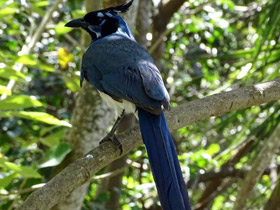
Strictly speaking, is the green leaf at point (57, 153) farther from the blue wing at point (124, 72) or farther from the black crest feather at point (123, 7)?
the black crest feather at point (123, 7)

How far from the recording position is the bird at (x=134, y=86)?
2.24 meters

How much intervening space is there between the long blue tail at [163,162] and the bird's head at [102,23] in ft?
2.91

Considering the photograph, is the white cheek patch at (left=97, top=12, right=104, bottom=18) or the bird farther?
the white cheek patch at (left=97, top=12, right=104, bottom=18)

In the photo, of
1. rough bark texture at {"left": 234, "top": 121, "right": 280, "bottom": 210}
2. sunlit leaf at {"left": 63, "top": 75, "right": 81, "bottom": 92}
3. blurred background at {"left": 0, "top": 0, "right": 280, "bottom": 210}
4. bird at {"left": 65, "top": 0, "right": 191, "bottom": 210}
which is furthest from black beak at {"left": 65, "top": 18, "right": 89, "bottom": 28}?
rough bark texture at {"left": 234, "top": 121, "right": 280, "bottom": 210}

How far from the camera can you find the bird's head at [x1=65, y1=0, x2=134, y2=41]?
329 centimetres

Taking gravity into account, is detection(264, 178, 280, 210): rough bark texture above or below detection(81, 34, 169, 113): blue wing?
below

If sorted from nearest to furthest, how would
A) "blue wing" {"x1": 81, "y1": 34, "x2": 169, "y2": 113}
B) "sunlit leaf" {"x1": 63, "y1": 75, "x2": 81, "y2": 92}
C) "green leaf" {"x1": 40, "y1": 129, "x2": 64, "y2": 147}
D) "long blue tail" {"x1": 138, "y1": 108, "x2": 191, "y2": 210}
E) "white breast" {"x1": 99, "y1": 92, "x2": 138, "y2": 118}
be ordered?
"long blue tail" {"x1": 138, "y1": 108, "x2": 191, "y2": 210}
"blue wing" {"x1": 81, "y1": 34, "x2": 169, "y2": 113}
"white breast" {"x1": 99, "y1": 92, "x2": 138, "y2": 118}
"green leaf" {"x1": 40, "y1": 129, "x2": 64, "y2": 147}
"sunlit leaf" {"x1": 63, "y1": 75, "x2": 81, "y2": 92}

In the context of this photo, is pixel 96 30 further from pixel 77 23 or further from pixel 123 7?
pixel 123 7

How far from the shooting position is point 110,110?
338cm

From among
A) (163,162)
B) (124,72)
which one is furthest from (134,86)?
(163,162)

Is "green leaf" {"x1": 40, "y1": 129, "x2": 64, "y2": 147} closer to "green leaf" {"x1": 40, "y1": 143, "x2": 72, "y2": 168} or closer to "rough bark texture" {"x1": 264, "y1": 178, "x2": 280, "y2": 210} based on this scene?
"green leaf" {"x1": 40, "y1": 143, "x2": 72, "y2": 168}

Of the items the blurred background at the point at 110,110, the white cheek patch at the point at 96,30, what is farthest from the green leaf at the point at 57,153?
the white cheek patch at the point at 96,30

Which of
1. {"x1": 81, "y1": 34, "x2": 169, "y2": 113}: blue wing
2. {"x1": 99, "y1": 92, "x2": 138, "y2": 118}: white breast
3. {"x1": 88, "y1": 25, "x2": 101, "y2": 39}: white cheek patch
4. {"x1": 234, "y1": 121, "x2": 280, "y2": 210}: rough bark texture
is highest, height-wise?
{"x1": 81, "y1": 34, "x2": 169, "y2": 113}: blue wing

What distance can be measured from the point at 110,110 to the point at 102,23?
0.51 m
